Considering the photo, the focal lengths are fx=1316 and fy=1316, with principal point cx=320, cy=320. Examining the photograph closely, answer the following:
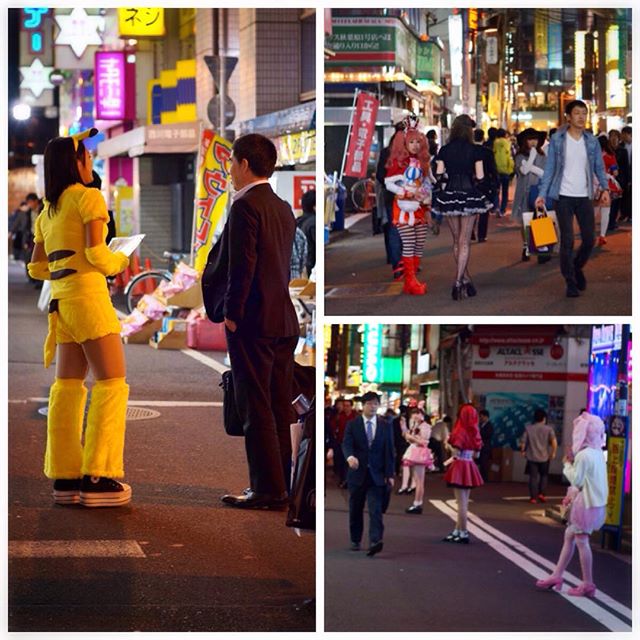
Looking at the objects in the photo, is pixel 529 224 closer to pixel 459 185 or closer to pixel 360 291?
pixel 459 185

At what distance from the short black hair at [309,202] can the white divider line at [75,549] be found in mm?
1742

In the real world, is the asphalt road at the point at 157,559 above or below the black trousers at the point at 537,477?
below

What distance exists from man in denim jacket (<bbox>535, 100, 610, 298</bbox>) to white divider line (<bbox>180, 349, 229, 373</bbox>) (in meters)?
2.82

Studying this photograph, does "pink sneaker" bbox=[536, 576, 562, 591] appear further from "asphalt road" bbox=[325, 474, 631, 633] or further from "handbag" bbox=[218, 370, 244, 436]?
"handbag" bbox=[218, 370, 244, 436]

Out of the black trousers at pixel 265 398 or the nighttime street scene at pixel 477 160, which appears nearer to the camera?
the nighttime street scene at pixel 477 160

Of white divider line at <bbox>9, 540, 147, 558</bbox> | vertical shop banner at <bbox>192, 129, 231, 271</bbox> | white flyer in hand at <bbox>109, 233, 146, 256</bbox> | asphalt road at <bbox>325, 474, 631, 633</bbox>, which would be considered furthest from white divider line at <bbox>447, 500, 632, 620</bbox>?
vertical shop banner at <bbox>192, 129, 231, 271</bbox>

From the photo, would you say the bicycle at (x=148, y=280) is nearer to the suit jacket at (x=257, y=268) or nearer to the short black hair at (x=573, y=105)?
the suit jacket at (x=257, y=268)

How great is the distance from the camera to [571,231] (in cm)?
518

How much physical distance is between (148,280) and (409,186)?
12.3ft

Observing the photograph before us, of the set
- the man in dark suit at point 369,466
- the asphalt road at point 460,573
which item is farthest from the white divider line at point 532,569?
the man in dark suit at point 369,466

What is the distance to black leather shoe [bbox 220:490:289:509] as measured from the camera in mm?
5441

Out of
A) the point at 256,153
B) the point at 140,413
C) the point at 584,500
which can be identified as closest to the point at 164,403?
the point at 140,413

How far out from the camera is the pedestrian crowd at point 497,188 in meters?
5.18

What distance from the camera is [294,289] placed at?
610 centimetres
